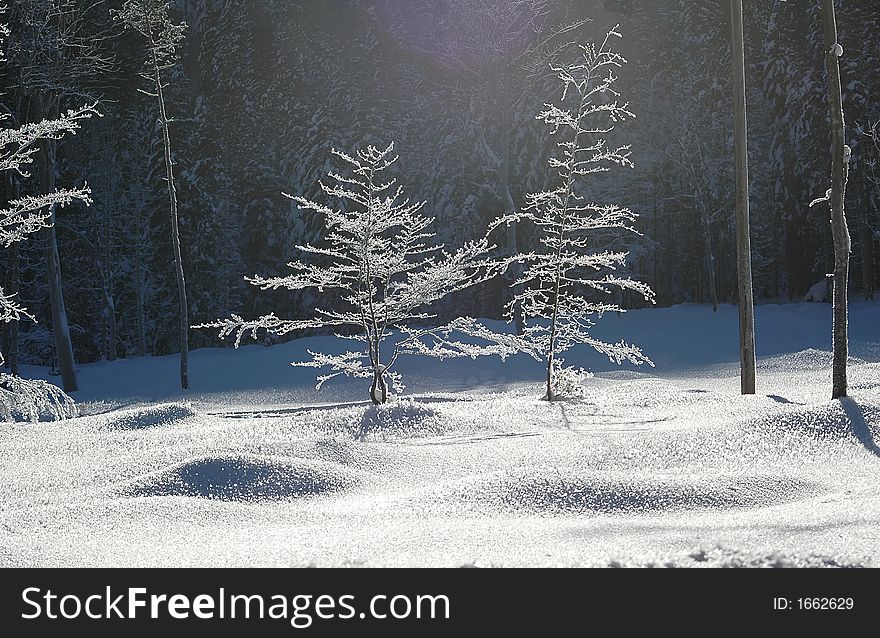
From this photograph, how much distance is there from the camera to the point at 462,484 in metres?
5.42

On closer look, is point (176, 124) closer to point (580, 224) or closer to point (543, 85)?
point (543, 85)

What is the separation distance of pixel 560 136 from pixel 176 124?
1478cm

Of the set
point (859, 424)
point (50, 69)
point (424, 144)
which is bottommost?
point (859, 424)

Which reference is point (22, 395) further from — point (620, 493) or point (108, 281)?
point (108, 281)

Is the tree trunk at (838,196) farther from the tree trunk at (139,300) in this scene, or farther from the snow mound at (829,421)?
the tree trunk at (139,300)

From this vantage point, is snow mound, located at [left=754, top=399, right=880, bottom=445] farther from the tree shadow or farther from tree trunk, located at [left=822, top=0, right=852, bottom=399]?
tree trunk, located at [left=822, top=0, right=852, bottom=399]

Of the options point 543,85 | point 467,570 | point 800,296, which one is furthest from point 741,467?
point 543,85

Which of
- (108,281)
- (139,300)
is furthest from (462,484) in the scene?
(139,300)

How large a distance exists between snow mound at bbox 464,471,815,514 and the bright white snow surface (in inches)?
0.8

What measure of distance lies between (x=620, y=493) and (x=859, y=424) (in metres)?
3.31

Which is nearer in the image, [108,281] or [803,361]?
[803,361]

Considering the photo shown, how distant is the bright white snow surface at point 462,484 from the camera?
3799 mm

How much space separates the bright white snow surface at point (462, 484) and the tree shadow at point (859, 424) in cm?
3

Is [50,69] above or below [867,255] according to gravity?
above
